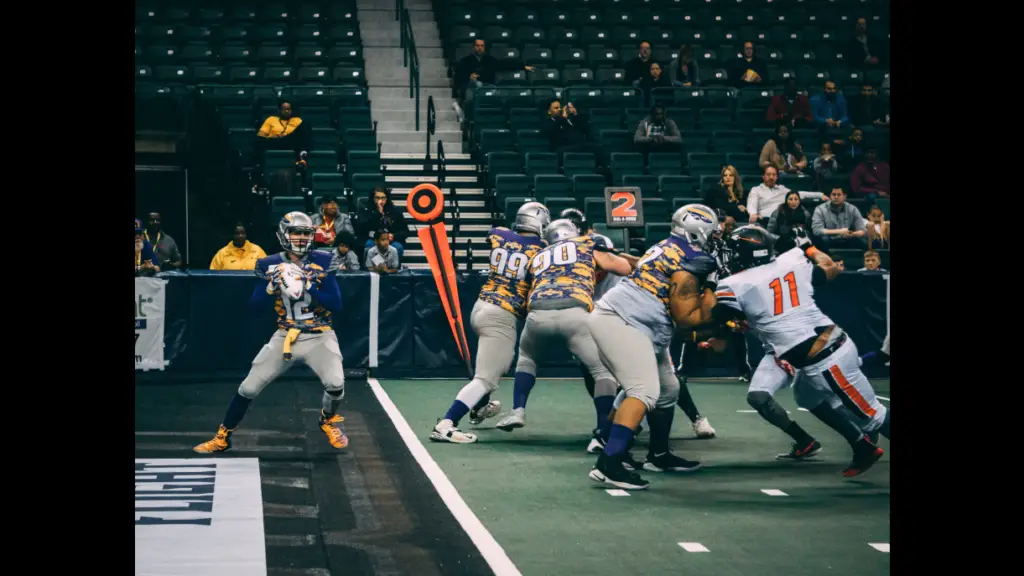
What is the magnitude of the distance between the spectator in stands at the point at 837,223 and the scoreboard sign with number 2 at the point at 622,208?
12.2ft

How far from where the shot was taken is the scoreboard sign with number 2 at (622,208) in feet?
51.1

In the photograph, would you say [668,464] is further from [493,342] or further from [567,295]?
[493,342]

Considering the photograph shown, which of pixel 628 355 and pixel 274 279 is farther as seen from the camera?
pixel 274 279

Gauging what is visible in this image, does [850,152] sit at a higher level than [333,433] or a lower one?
higher

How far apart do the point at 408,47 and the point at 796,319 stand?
1703cm

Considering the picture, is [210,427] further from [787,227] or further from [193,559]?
[787,227]

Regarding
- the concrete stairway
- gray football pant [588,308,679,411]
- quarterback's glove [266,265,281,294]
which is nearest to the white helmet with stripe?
gray football pant [588,308,679,411]

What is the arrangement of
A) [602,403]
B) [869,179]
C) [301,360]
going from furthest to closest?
1. [869,179]
2. [602,403]
3. [301,360]

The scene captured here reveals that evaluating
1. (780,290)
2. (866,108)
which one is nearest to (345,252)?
(780,290)

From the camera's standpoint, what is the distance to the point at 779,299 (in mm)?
9141

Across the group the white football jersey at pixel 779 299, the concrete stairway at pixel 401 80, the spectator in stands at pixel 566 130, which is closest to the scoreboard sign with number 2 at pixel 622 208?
the spectator in stands at pixel 566 130

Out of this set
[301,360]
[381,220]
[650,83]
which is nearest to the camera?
[301,360]

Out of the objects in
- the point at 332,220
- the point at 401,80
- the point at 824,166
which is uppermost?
the point at 401,80
